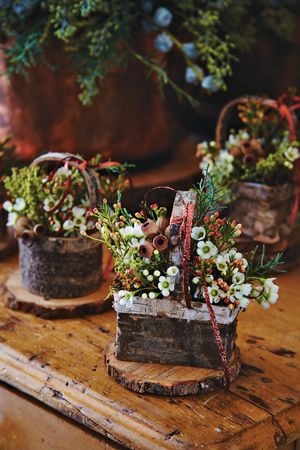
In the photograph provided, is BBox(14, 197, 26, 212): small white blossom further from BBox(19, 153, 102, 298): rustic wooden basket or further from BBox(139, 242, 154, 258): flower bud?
BBox(139, 242, 154, 258): flower bud

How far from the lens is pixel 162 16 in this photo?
68.4 inches

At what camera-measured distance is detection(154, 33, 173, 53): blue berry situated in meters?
1.75

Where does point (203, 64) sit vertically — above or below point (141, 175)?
above

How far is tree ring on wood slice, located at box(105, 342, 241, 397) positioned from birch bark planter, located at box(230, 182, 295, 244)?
1.49ft

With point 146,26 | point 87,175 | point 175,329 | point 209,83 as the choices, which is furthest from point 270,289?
point 146,26

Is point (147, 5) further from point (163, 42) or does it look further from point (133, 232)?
point (133, 232)

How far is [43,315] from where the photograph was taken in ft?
4.87

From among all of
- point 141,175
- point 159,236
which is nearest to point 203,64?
point 141,175

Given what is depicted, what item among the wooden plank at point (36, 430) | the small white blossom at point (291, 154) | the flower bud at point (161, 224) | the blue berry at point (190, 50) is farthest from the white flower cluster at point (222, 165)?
the wooden plank at point (36, 430)

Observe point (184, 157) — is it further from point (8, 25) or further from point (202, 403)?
point (202, 403)

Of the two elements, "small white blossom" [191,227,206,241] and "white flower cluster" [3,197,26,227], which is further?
"white flower cluster" [3,197,26,227]

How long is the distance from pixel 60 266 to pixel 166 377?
0.35 m

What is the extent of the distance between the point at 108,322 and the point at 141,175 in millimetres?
592

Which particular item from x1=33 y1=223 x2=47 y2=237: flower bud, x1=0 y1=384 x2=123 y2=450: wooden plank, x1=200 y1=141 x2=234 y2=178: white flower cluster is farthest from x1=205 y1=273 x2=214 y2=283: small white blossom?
x1=200 y1=141 x2=234 y2=178: white flower cluster
